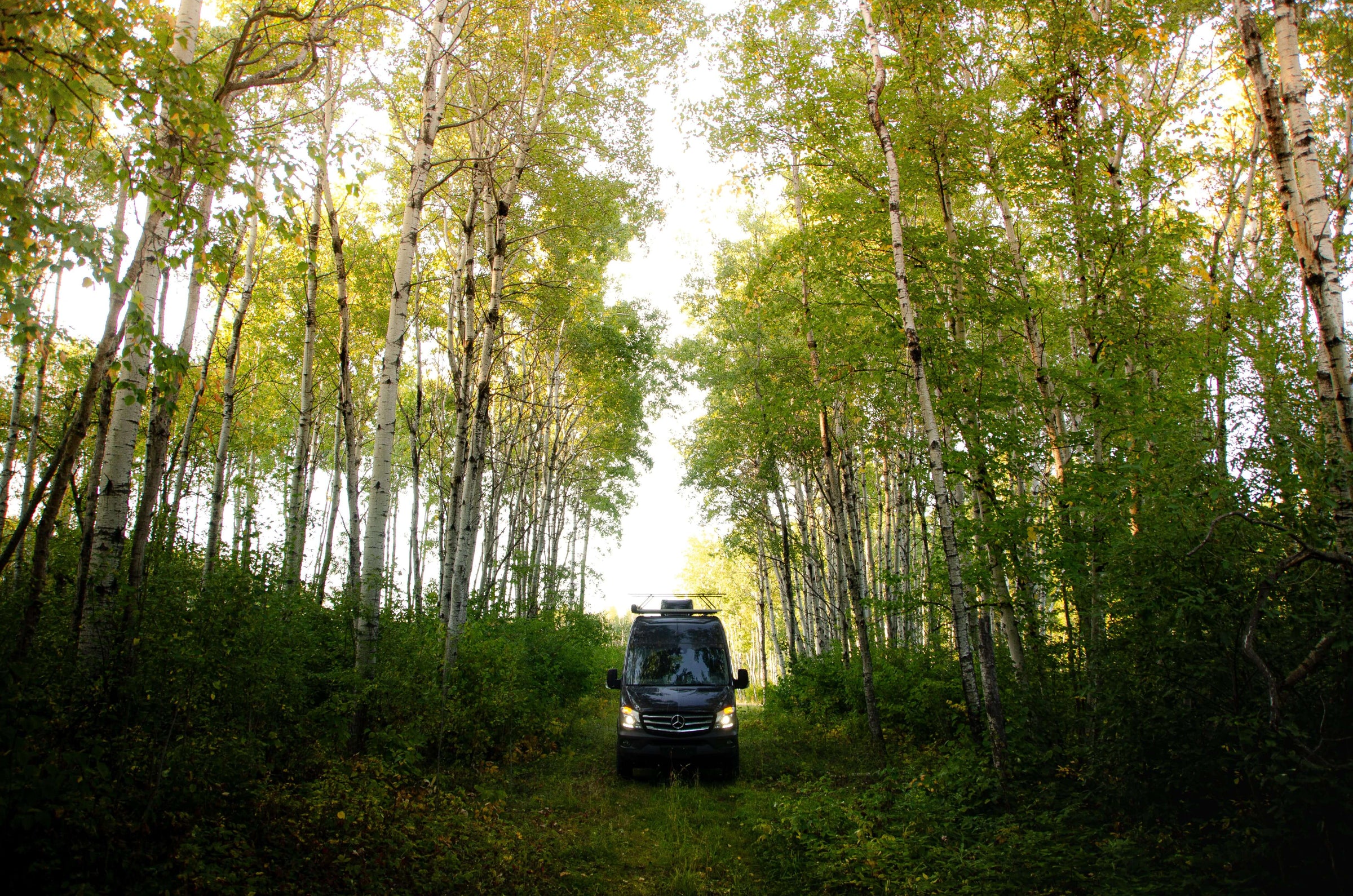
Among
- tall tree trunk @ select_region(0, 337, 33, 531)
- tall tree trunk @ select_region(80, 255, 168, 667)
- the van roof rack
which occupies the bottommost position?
the van roof rack

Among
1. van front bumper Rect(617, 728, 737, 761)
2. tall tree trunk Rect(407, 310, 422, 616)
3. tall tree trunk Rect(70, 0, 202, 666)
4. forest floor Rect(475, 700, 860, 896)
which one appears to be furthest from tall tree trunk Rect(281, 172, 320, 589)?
van front bumper Rect(617, 728, 737, 761)

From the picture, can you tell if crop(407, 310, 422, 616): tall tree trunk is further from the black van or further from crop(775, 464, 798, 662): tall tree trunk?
crop(775, 464, 798, 662): tall tree trunk

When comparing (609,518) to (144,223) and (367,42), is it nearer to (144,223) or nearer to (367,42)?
(367,42)

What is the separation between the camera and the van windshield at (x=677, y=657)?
909cm

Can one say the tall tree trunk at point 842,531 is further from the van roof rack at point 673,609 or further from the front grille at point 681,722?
the front grille at point 681,722

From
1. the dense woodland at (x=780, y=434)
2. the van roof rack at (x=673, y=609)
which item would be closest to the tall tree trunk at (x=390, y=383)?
the dense woodland at (x=780, y=434)

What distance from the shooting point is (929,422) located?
22.9 ft

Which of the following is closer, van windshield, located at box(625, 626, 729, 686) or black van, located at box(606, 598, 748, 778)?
black van, located at box(606, 598, 748, 778)

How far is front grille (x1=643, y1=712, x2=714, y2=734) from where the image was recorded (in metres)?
8.41

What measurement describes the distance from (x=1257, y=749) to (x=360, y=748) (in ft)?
24.2

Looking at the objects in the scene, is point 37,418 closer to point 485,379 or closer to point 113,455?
point 485,379

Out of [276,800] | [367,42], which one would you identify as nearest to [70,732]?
[276,800]

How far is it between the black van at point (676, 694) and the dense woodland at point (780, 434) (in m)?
0.90

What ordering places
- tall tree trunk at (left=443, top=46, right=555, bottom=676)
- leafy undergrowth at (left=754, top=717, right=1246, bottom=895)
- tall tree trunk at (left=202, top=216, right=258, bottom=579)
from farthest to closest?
1. tall tree trunk at (left=202, top=216, right=258, bottom=579)
2. tall tree trunk at (left=443, top=46, right=555, bottom=676)
3. leafy undergrowth at (left=754, top=717, right=1246, bottom=895)
